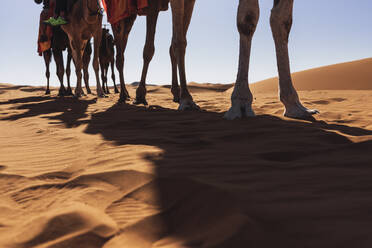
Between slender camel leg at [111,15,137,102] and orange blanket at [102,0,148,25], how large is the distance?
27 cm

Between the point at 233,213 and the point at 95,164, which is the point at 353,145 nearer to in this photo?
the point at 233,213

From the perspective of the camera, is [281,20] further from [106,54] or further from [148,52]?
[106,54]

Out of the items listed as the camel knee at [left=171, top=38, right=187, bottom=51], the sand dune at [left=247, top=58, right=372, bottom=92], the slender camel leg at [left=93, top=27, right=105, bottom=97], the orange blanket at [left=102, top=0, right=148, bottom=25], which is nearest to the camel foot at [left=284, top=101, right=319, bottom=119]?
the camel knee at [left=171, top=38, right=187, bottom=51]

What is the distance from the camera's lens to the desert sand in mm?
1038

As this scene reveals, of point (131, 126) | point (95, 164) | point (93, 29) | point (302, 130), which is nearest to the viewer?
point (95, 164)

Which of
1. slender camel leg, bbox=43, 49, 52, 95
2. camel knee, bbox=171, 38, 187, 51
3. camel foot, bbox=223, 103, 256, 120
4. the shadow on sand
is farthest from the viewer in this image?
slender camel leg, bbox=43, 49, 52, 95

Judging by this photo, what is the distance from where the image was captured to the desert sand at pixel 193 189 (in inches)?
40.9

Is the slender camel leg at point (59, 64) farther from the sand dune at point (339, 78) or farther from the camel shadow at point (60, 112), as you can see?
the sand dune at point (339, 78)

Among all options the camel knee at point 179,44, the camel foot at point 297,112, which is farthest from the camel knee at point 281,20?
the camel knee at point 179,44

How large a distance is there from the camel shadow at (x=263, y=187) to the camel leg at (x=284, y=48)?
887 millimetres

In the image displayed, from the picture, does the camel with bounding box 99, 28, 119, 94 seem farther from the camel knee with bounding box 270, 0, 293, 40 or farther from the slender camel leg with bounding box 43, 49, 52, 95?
the camel knee with bounding box 270, 0, 293, 40

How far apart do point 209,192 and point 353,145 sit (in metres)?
1.21

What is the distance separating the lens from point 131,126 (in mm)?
3305

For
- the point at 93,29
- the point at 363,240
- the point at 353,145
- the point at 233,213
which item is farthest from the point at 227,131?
the point at 93,29
